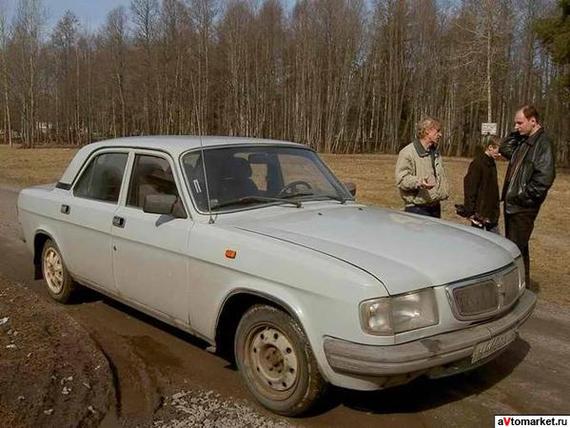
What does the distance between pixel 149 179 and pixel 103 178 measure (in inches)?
31.1

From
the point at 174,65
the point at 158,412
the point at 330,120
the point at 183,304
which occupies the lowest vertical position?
the point at 158,412

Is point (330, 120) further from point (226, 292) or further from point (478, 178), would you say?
point (226, 292)

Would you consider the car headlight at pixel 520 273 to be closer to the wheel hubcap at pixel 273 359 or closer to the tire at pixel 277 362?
the tire at pixel 277 362

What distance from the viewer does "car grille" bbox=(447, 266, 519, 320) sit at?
3.20m

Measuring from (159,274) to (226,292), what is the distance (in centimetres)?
80

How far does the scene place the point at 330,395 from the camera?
12.3ft

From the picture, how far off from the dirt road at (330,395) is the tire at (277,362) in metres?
0.12

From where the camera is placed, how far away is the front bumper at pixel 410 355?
2.96 m

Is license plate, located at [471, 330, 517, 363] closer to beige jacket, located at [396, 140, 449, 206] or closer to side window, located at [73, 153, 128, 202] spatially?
beige jacket, located at [396, 140, 449, 206]

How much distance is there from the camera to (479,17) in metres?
36.3

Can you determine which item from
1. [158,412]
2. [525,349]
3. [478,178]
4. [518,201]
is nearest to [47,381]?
[158,412]

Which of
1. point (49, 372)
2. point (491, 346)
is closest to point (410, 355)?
point (491, 346)

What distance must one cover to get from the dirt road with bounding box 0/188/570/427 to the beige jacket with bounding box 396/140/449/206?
5.21 ft

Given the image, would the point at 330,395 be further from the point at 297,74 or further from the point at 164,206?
the point at 297,74
